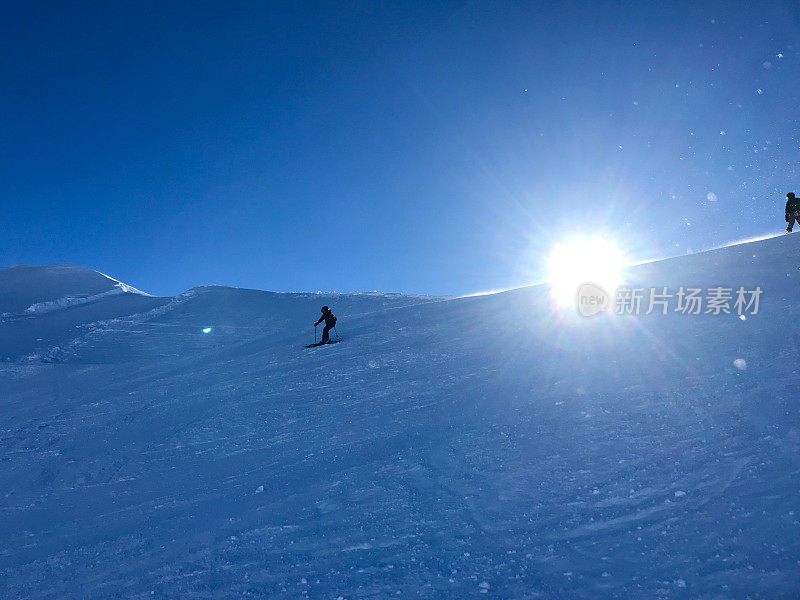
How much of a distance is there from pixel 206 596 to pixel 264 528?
108 centimetres

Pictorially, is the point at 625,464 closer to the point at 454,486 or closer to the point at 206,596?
the point at 454,486

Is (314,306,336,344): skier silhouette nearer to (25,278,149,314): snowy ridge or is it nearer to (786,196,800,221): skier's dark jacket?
(786,196,800,221): skier's dark jacket

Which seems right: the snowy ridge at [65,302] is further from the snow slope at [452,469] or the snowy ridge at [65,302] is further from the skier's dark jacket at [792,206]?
the skier's dark jacket at [792,206]

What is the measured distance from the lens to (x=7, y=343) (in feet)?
70.4

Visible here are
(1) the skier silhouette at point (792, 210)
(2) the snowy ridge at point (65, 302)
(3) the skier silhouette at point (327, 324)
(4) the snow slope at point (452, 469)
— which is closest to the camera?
(4) the snow slope at point (452, 469)

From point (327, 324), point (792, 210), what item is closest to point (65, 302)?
point (327, 324)

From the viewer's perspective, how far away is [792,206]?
18.4 m

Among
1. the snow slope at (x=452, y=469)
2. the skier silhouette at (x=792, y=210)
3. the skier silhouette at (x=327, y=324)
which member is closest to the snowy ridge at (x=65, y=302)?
the snow slope at (x=452, y=469)

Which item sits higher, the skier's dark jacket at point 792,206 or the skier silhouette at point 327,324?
the skier's dark jacket at point 792,206

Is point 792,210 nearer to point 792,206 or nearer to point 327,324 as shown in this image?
point 792,206

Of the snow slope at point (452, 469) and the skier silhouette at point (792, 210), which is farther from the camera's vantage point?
the skier silhouette at point (792, 210)

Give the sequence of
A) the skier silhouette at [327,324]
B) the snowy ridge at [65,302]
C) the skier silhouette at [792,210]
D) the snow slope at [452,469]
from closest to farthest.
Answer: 1. the snow slope at [452,469]
2. the skier silhouette at [327,324]
3. the skier silhouette at [792,210]
4. the snowy ridge at [65,302]

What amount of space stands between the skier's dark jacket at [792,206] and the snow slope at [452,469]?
6472 millimetres

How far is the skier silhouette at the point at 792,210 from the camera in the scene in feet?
59.8
